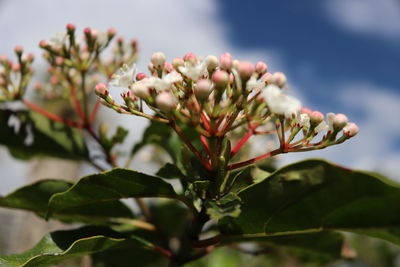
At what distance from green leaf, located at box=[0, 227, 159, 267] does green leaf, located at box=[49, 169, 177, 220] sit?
0.40 feet

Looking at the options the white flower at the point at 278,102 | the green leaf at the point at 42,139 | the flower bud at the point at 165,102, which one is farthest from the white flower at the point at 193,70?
the green leaf at the point at 42,139

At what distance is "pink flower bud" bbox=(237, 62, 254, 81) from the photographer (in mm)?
1122

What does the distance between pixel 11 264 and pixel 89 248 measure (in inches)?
9.1

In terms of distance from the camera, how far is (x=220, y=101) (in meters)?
1.20

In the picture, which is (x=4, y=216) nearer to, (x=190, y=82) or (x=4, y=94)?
(x=4, y=94)

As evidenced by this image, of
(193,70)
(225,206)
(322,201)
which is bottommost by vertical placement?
(225,206)

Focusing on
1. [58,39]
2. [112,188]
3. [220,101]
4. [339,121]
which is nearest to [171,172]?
[112,188]

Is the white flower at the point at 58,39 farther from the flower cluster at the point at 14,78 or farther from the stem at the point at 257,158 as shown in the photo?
the stem at the point at 257,158

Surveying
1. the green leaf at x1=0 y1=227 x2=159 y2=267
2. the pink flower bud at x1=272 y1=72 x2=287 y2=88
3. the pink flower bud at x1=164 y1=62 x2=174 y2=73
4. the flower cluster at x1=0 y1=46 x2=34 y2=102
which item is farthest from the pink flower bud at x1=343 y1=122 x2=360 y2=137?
the flower cluster at x1=0 y1=46 x2=34 y2=102

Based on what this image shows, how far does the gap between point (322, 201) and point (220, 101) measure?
41cm

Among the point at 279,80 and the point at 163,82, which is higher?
the point at 279,80

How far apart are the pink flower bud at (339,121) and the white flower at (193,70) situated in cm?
44

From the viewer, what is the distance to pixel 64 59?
195 cm

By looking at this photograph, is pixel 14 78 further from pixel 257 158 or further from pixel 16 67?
pixel 257 158
